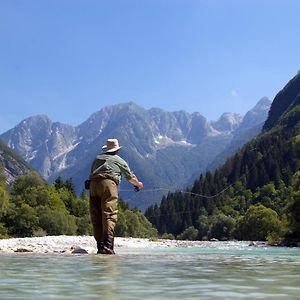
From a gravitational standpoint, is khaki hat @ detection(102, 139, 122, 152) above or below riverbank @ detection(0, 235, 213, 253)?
above

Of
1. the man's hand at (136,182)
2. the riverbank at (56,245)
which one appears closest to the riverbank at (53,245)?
the riverbank at (56,245)

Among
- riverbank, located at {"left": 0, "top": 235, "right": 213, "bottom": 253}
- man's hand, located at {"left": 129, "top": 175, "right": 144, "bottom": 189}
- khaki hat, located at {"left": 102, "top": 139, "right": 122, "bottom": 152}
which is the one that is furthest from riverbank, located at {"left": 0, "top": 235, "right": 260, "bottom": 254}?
khaki hat, located at {"left": 102, "top": 139, "right": 122, "bottom": 152}

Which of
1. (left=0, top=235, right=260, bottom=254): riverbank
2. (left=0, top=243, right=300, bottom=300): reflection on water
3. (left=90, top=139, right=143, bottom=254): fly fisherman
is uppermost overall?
(left=90, top=139, right=143, bottom=254): fly fisherman

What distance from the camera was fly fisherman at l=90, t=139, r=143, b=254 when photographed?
13.9 meters

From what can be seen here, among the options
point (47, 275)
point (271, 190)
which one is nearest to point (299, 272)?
point (47, 275)

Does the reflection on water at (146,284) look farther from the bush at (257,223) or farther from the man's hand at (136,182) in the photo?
the bush at (257,223)

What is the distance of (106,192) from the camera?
13891mm

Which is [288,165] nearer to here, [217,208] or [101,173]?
[217,208]

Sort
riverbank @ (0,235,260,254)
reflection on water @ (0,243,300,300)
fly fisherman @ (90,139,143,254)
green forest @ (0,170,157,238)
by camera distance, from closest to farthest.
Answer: reflection on water @ (0,243,300,300) → fly fisherman @ (90,139,143,254) → riverbank @ (0,235,260,254) → green forest @ (0,170,157,238)

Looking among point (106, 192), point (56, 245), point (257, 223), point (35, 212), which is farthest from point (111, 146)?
point (257, 223)

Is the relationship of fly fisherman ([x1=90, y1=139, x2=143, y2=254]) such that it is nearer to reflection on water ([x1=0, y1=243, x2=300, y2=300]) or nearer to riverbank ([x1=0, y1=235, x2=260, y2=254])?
riverbank ([x1=0, y1=235, x2=260, y2=254])

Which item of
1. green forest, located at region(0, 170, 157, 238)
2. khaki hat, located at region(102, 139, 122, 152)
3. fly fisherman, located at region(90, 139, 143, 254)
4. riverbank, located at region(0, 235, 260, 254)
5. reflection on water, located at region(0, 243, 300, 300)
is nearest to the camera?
reflection on water, located at region(0, 243, 300, 300)

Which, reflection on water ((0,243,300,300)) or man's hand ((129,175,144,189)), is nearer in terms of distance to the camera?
reflection on water ((0,243,300,300))

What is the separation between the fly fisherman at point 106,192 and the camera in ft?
45.6
